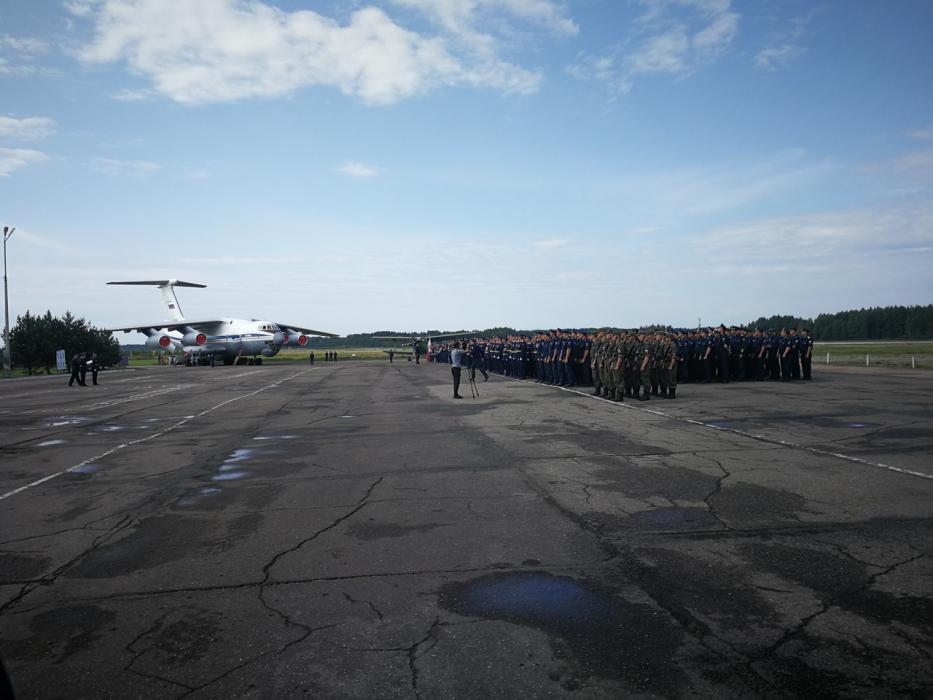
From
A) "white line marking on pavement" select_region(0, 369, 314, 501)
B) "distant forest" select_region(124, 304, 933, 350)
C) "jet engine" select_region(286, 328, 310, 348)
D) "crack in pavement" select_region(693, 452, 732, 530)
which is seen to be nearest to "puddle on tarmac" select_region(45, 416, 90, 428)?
"white line marking on pavement" select_region(0, 369, 314, 501)

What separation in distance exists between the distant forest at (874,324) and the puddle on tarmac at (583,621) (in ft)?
326

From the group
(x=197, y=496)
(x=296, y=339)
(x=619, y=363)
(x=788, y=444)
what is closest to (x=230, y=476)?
(x=197, y=496)

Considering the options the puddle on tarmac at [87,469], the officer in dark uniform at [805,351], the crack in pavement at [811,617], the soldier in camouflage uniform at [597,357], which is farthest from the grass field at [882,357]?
the puddle on tarmac at [87,469]

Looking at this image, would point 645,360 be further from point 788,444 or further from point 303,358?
point 303,358

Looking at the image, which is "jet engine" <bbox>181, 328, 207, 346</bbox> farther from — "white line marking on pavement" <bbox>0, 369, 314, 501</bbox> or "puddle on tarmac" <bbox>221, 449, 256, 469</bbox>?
"puddle on tarmac" <bbox>221, 449, 256, 469</bbox>

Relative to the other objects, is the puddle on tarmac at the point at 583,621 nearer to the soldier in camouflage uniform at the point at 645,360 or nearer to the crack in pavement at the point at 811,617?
the crack in pavement at the point at 811,617

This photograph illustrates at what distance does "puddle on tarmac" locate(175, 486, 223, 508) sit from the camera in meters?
6.98

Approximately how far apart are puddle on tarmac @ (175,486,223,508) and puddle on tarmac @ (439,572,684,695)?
152 inches

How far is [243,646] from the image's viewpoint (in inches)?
141

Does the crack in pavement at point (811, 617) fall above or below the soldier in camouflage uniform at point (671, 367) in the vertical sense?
below

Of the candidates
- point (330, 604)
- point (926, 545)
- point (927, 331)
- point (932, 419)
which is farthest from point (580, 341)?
point (927, 331)

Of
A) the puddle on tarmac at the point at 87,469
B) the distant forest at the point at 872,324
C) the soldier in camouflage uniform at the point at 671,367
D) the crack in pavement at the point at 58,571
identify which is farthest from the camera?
the distant forest at the point at 872,324

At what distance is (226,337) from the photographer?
53.9m

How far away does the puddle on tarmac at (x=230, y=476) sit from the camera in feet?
27.0
